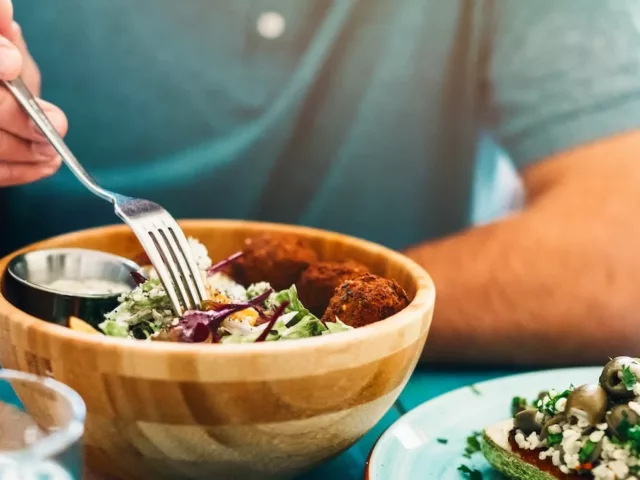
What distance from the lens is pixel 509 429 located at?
685 millimetres

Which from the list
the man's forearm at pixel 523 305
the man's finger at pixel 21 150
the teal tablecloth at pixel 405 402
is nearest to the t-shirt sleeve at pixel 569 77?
the man's forearm at pixel 523 305

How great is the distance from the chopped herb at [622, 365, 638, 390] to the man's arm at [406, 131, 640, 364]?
36 cm

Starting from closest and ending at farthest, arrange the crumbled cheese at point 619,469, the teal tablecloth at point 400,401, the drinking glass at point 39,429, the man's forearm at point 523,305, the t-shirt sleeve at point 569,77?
the drinking glass at point 39,429 < the crumbled cheese at point 619,469 < the teal tablecloth at point 400,401 < the man's forearm at point 523,305 < the t-shirt sleeve at point 569,77

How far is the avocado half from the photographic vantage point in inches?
25.2

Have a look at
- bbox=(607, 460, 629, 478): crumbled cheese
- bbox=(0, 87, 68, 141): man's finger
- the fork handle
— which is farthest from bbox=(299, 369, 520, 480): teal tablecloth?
bbox=(0, 87, 68, 141): man's finger

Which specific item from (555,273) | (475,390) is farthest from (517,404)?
(555,273)

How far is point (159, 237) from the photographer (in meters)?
0.73

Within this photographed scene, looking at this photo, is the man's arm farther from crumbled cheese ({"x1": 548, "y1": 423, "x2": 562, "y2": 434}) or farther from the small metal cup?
the small metal cup

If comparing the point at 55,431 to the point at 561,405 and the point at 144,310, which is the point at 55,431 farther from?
the point at 561,405

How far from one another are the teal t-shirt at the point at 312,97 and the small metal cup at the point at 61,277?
586 millimetres

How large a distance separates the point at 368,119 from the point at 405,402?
30.9 inches

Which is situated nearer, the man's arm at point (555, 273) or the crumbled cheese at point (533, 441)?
the crumbled cheese at point (533, 441)

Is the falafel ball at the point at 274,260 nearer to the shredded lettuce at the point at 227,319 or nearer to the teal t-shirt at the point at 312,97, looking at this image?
the shredded lettuce at the point at 227,319

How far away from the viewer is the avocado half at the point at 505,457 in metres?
0.64
